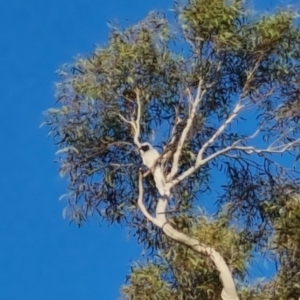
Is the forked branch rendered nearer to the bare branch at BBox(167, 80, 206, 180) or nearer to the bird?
the bird

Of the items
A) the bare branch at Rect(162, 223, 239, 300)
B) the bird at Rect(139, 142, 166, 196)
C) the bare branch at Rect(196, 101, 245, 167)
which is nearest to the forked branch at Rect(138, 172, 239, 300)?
the bare branch at Rect(162, 223, 239, 300)

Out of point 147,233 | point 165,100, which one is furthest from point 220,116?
point 147,233

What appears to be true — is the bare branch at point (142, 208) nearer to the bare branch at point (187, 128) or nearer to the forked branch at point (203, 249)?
the forked branch at point (203, 249)

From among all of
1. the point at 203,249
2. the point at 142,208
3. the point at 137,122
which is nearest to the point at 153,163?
the point at 142,208

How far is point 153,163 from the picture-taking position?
8266mm

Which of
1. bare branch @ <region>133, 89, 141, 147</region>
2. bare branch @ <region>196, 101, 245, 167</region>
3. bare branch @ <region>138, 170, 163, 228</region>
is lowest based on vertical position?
bare branch @ <region>138, 170, 163, 228</region>

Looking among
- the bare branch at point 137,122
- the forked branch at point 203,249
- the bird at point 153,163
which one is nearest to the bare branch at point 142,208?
the forked branch at point 203,249

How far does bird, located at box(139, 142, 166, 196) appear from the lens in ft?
26.8

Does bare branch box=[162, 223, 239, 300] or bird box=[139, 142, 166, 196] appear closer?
bare branch box=[162, 223, 239, 300]

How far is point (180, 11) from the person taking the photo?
8.54m

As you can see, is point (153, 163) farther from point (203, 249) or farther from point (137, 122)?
point (203, 249)

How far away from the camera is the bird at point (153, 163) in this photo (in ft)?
26.8

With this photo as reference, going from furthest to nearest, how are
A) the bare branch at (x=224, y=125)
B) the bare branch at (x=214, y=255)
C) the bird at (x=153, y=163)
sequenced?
the bare branch at (x=224, y=125), the bird at (x=153, y=163), the bare branch at (x=214, y=255)

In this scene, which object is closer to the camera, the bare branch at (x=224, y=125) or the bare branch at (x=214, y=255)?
the bare branch at (x=214, y=255)
